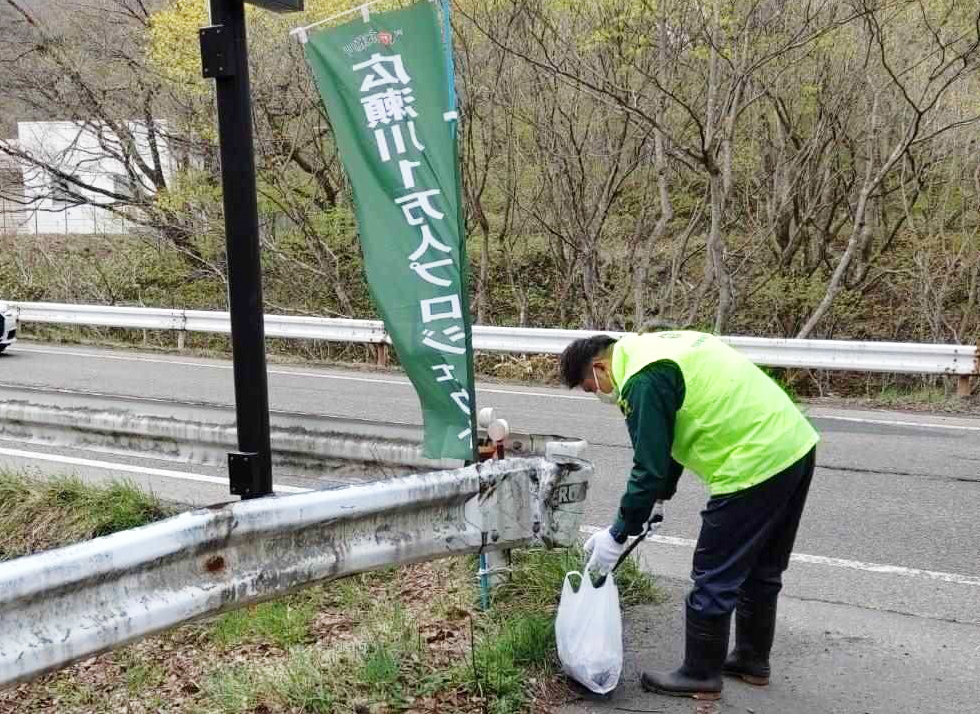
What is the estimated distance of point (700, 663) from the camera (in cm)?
372

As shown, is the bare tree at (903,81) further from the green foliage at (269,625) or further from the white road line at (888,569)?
the green foliage at (269,625)

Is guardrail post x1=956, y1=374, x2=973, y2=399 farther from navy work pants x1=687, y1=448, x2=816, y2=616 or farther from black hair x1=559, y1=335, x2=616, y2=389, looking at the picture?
black hair x1=559, y1=335, x2=616, y2=389

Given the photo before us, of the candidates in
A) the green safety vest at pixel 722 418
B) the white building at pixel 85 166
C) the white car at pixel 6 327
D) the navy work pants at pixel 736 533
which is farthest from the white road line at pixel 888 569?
the white building at pixel 85 166

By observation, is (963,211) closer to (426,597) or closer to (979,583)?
(979,583)

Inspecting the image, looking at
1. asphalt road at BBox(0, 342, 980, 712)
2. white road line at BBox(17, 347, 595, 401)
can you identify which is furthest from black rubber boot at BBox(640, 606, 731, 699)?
white road line at BBox(17, 347, 595, 401)

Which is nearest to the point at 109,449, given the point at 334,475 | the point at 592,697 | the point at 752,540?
the point at 334,475

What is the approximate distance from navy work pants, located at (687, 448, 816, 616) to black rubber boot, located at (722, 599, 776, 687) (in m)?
0.22

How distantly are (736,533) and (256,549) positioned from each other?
1.78 meters

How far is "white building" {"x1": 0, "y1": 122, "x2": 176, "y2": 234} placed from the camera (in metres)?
21.2

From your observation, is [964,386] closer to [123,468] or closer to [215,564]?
[123,468]

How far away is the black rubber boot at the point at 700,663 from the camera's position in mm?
3682

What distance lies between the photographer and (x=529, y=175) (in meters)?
17.5

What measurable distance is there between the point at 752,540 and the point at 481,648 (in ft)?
3.77

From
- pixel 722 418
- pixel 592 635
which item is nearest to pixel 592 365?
pixel 722 418
